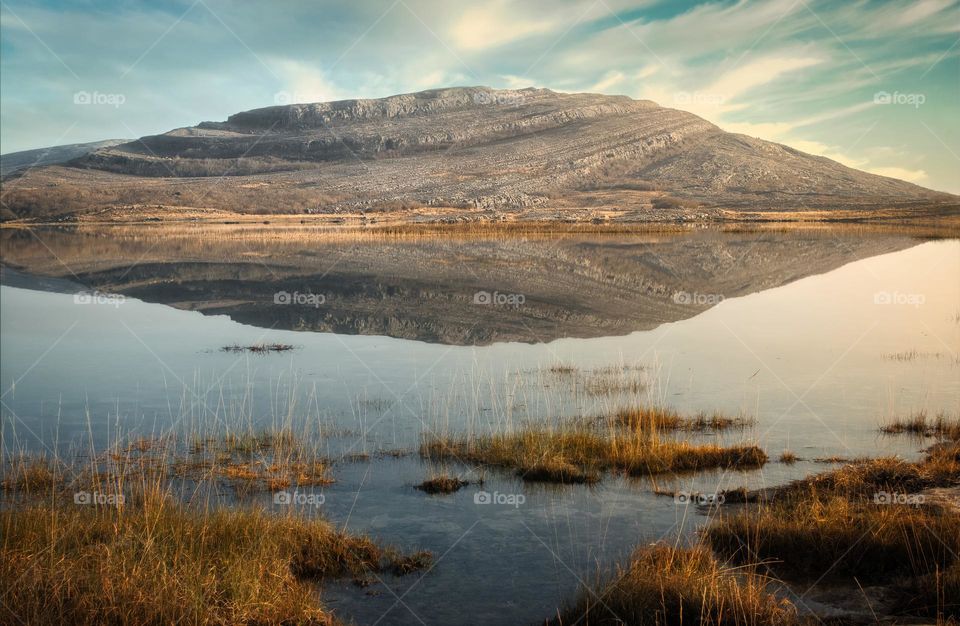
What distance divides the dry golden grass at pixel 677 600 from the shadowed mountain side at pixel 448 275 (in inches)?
429

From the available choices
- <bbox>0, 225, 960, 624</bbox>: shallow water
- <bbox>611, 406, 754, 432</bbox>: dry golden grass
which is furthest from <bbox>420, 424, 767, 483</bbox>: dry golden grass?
<bbox>611, 406, 754, 432</bbox>: dry golden grass

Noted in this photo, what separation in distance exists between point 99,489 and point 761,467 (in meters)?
6.49

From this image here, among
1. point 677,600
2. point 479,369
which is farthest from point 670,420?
point 677,600

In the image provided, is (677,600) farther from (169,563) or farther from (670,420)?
(670,420)

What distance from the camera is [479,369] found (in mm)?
13656

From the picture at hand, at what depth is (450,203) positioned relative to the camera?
82.1 metres

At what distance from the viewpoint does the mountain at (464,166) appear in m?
82.7

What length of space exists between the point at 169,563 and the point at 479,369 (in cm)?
821

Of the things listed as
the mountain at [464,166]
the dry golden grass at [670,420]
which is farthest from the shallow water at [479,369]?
the mountain at [464,166]

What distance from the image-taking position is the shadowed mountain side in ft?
63.2

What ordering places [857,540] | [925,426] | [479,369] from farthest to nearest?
[479,369] → [925,426] → [857,540]

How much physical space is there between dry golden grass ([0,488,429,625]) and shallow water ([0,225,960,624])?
41cm

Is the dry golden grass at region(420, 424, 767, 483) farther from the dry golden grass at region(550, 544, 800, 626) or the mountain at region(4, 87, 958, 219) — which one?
the mountain at region(4, 87, 958, 219)

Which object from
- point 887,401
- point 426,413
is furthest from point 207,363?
point 887,401
